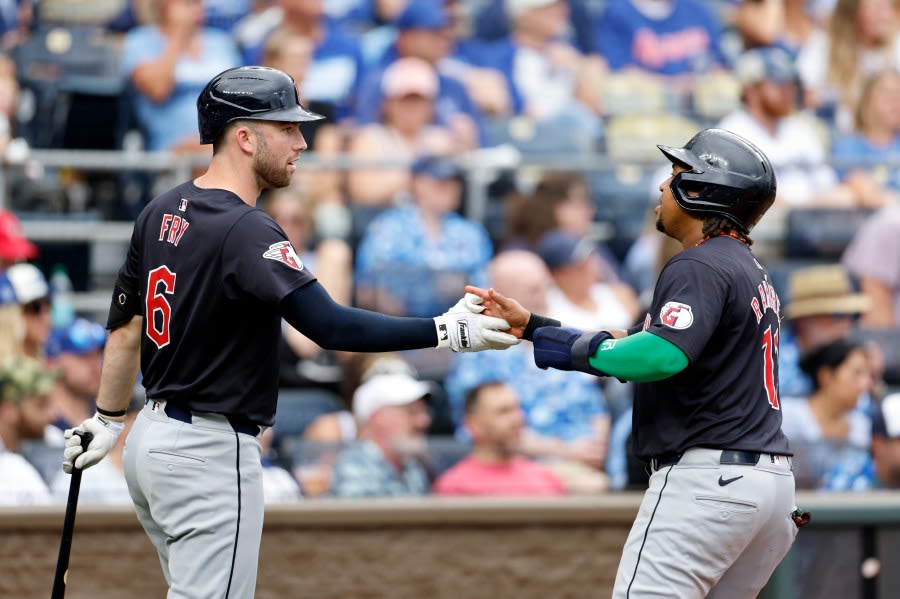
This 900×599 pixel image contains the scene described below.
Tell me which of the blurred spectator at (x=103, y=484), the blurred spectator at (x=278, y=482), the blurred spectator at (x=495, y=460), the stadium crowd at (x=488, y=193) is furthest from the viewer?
the stadium crowd at (x=488, y=193)

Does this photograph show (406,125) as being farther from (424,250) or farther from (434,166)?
(424,250)

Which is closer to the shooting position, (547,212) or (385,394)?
(385,394)

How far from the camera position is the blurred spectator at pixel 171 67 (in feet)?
23.4

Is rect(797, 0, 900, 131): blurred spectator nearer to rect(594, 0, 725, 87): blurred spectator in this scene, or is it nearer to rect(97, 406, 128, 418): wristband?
rect(594, 0, 725, 87): blurred spectator

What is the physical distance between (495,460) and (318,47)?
127 inches

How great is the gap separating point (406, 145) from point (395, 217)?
2.59 ft

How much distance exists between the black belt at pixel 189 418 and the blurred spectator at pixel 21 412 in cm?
199

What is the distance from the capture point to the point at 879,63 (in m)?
8.55

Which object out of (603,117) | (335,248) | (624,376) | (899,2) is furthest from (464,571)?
(899,2)

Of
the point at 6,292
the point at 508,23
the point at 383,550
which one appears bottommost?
the point at 383,550

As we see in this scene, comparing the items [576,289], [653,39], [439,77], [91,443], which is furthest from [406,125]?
[91,443]

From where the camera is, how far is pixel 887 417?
5914 mm

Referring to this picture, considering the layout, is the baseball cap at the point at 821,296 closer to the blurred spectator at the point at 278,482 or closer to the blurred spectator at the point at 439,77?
the blurred spectator at the point at 439,77

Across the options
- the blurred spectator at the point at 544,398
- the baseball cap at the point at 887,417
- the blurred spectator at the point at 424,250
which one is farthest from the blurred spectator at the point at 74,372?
the baseball cap at the point at 887,417
